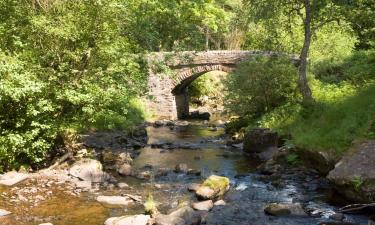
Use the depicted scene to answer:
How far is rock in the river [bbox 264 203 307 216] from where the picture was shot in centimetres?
1080

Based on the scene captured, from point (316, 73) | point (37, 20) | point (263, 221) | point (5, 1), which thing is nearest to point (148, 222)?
point (263, 221)

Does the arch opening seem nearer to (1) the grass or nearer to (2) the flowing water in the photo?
(1) the grass

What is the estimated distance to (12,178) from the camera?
41.7 ft

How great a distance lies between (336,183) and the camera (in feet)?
36.1

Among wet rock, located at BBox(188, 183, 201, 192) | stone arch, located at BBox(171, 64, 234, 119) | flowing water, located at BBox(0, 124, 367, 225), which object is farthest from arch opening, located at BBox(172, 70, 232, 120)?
wet rock, located at BBox(188, 183, 201, 192)

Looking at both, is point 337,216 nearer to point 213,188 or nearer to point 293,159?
point 213,188

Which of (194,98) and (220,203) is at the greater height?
(194,98)

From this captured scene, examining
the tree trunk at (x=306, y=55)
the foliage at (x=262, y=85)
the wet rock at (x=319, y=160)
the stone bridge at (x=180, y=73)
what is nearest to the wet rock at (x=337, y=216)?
the wet rock at (x=319, y=160)

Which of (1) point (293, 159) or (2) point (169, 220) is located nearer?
(2) point (169, 220)

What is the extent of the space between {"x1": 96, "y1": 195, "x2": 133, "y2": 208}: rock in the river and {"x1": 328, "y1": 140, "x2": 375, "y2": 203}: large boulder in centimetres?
530

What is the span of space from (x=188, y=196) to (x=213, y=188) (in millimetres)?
769

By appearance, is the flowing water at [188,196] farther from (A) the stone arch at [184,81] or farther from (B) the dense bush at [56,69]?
(A) the stone arch at [184,81]

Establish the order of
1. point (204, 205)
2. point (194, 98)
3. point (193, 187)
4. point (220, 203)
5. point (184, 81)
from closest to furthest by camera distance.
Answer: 1. point (204, 205)
2. point (220, 203)
3. point (193, 187)
4. point (184, 81)
5. point (194, 98)

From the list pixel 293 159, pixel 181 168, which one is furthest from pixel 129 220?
pixel 293 159
